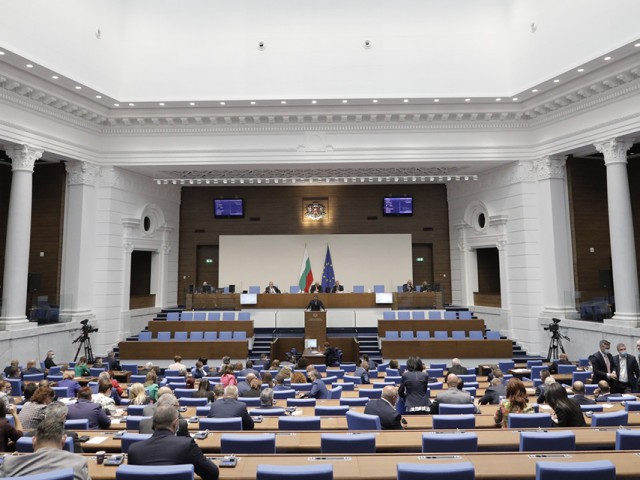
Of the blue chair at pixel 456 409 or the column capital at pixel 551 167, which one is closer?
the blue chair at pixel 456 409

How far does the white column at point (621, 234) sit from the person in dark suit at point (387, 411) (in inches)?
391

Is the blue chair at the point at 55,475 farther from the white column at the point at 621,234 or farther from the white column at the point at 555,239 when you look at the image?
the white column at the point at 555,239

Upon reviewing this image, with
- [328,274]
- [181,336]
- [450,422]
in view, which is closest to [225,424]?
[450,422]

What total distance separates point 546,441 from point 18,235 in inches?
542

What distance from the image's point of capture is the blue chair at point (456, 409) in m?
5.27

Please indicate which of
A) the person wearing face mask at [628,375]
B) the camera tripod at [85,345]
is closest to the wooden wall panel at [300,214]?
the camera tripod at [85,345]

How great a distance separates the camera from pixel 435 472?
113 inches

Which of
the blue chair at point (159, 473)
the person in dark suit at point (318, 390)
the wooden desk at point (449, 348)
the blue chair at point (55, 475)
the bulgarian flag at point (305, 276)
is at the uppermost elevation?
the bulgarian flag at point (305, 276)

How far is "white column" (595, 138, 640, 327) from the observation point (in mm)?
11672

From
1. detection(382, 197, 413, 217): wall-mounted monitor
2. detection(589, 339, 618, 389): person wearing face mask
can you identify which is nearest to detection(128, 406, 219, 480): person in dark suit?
detection(589, 339, 618, 389): person wearing face mask

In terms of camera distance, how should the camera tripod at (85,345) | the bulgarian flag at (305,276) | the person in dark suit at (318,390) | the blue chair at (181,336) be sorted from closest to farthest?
the person in dark suit at (318,390), the camera tripod at (85,345), the blue chair at (181,336), the bulgarian flag at (305,276)

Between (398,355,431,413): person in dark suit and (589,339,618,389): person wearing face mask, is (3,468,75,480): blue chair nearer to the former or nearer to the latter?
(398,355,431,413): person in dark suit

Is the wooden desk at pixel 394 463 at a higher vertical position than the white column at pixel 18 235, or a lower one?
lower

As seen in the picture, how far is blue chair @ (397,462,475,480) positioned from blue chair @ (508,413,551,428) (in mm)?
1990
